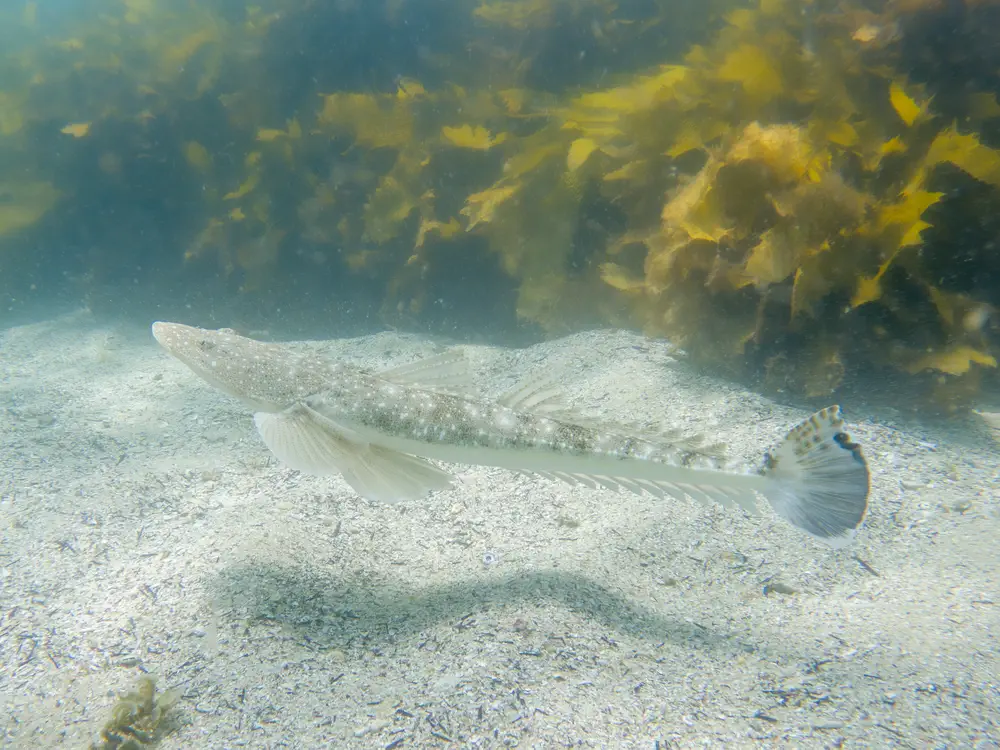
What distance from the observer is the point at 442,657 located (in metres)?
2.70

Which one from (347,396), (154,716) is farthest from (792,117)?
(154,716)

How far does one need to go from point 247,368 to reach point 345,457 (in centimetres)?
88

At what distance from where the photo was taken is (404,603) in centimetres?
326

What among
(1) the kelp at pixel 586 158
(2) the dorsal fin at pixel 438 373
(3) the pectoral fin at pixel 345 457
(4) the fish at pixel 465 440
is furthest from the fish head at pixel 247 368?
(1) the kelp at pixel 586 158

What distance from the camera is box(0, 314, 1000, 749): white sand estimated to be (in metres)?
2.35

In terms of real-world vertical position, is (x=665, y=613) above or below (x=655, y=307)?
Answer: below

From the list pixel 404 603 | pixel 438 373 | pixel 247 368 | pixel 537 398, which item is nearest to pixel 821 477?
pixel 537 398

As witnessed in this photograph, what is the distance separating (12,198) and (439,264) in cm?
1088

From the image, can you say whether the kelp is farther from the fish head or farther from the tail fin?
the fish head

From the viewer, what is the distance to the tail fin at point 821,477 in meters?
2.70

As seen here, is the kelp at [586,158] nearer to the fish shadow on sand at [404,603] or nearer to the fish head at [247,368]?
the fish shadow on sand at [404,603]

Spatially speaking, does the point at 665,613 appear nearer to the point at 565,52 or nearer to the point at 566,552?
the point at 566,552

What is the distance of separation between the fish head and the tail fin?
2.72 m

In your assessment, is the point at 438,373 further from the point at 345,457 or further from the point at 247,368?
the point at 247,368
